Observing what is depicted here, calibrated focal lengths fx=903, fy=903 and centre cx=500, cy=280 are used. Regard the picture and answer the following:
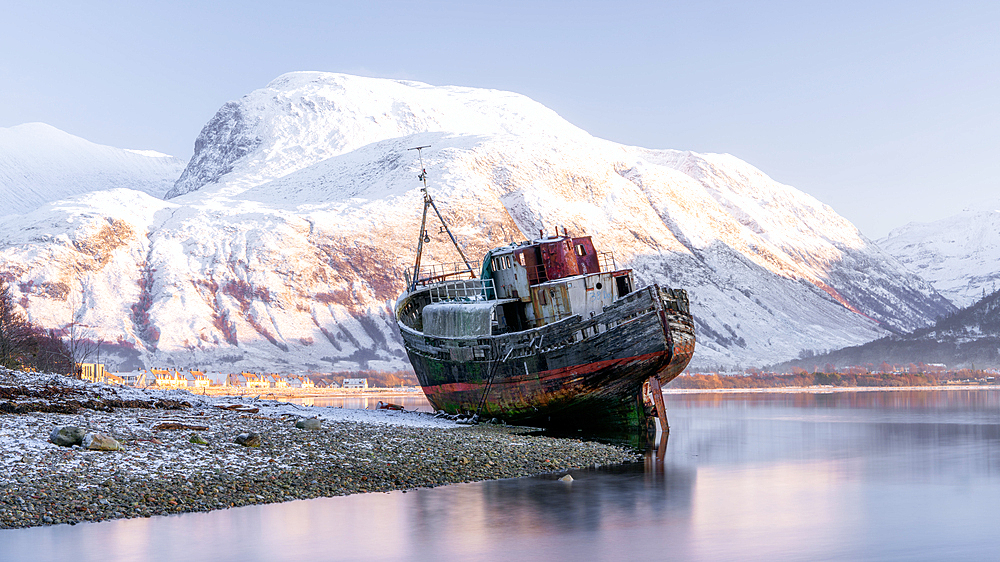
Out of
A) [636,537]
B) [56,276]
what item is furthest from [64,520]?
[56,276]

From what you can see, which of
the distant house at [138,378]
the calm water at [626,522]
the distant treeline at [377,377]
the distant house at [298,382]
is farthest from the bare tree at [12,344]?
the distant treeline at [377,377]

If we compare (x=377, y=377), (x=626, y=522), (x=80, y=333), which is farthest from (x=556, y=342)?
(x=80, y=333)

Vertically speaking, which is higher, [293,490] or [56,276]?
[56,276]

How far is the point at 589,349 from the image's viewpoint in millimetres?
44562

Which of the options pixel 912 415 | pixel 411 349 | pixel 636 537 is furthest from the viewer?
pixel 912 415

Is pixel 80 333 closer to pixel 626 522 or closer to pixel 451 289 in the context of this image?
pixel 451 289

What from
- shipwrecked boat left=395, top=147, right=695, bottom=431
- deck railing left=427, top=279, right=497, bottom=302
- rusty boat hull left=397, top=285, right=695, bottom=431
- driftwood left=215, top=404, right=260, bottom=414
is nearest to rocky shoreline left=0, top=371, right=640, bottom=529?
driftwood left=215, top=404, right=260, bottom=414

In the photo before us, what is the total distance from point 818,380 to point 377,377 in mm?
80538

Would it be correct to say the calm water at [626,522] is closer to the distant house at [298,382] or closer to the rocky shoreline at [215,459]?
the rocky shoreline at [215,459]

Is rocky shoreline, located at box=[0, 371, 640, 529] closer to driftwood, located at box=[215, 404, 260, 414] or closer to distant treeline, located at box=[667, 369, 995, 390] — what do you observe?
driftwood, located at box=[215, 404, 260, 414]

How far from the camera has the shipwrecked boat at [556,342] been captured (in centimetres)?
4438

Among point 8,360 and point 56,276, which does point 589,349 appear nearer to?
point 8,360

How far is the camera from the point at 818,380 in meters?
157

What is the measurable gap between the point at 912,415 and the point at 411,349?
146ft
